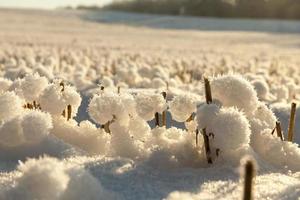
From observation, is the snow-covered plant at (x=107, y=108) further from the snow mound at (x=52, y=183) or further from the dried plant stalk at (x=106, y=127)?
the snow mound at (x=52, y=183)

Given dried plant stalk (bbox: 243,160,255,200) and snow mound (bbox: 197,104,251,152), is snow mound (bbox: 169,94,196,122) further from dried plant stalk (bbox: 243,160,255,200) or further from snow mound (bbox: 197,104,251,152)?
dried plant stalk (bbox: 243,160,255,200)

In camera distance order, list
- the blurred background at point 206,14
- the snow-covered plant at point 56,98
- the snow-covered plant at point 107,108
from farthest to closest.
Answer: the blurred background at point 206,14 → the snow-covered plant at point 56,98 → the snow-covered plant at point 107,108

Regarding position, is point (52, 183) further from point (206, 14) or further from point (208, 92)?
point (206, 14)

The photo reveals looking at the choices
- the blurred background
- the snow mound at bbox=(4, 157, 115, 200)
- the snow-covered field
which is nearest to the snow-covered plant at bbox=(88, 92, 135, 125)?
the snow-covered field

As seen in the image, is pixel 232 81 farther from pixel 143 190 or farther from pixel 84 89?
pixel 84 89

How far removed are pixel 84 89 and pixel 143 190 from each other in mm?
2695

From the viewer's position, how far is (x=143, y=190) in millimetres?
1680

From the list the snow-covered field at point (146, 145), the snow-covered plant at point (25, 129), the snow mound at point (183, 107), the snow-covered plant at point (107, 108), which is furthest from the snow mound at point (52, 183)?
the snow mound at point (183, 107)

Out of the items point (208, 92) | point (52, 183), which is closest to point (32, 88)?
point (208, 92)

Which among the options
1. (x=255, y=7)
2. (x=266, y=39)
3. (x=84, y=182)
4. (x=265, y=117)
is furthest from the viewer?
(x=255, y=7)

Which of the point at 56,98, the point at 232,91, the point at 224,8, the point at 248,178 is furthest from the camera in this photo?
the point at 224,8

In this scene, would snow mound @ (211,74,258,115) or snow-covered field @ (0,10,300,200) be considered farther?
snow mound @ (211,74,258,115)

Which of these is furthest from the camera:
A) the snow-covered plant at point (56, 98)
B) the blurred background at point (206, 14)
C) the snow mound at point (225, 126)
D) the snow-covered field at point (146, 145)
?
the blurred background at point (206, 14)

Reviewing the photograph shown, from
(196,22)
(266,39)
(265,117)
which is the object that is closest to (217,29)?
(196,22)
